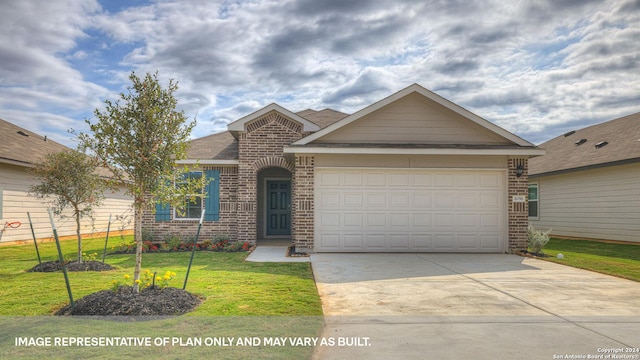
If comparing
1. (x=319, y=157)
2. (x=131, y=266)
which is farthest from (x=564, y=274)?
(x=131, y=266)

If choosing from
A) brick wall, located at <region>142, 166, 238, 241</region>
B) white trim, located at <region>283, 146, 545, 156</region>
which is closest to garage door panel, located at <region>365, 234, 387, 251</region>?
white trim, located at <region>283, 146, 545, 156</region>

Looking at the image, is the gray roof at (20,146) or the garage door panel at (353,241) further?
the gray roof at (20,146)

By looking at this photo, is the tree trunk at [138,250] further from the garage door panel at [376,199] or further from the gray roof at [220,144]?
the gray roof at [220,144]

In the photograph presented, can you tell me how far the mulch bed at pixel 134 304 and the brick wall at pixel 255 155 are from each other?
858 centimetres

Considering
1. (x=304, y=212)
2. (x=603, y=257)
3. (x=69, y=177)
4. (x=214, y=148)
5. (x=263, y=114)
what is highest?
(x=263, y=114)

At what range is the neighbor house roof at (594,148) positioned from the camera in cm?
1630

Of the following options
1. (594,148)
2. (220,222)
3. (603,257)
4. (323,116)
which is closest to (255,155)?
(220,222)

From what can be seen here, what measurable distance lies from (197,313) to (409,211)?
327 inches

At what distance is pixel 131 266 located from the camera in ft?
34.7

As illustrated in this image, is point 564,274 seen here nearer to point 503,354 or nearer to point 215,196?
point 503,354

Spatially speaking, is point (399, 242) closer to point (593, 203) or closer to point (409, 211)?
point (409, 211)

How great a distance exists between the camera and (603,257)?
12.5 metres

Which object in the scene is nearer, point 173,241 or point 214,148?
point 173,241

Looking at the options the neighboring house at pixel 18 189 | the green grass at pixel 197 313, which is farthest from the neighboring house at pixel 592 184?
the neighboring house at pixel 18 189
